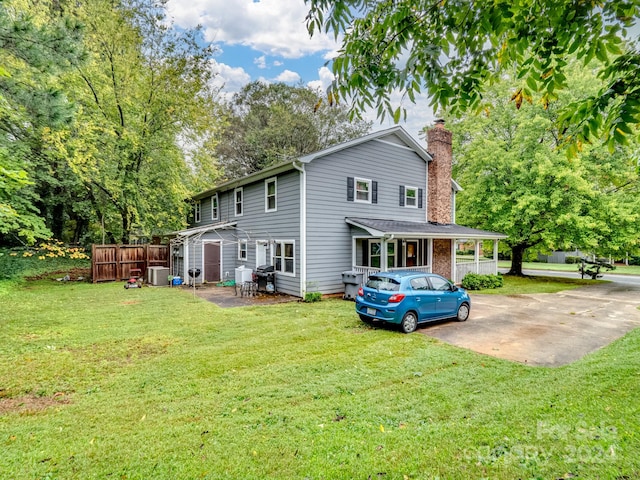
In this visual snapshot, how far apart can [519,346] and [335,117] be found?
31.6m

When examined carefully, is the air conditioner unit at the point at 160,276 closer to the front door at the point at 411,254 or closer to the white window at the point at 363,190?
the white window at the point at 363,190

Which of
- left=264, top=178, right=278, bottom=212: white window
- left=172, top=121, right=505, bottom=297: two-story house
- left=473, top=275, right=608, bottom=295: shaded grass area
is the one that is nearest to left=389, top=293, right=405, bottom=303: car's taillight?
left=172, top=121, right=505, bottom=297: two-story house

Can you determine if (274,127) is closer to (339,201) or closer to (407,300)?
(339,201)

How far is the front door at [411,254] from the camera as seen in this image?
1589 centimetres

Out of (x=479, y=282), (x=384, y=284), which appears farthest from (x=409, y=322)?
(x=479, y=282)

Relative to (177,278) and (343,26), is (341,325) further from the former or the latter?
(177,278)

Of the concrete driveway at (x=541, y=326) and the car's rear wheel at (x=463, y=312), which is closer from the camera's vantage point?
the concrete driveway at (x=541, y=326)

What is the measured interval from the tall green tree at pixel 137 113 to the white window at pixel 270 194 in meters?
7.48

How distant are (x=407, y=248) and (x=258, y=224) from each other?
755cm

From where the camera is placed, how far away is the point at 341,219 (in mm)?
14227

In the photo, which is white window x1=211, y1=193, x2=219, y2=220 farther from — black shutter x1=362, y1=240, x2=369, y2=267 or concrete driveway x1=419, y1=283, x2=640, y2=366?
concrete driveway x1=419, y1=283, x2=640, y2=366

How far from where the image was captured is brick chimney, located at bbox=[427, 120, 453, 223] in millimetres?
17312

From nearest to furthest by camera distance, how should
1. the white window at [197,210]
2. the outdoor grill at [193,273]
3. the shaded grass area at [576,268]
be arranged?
1. the outdoor grill at [193,273]
2. the white window at [197,210]
3. the shaded grass area at [576,268]

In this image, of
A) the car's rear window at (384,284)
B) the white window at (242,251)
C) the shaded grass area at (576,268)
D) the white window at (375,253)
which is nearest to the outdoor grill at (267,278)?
the white window at (242,251)
